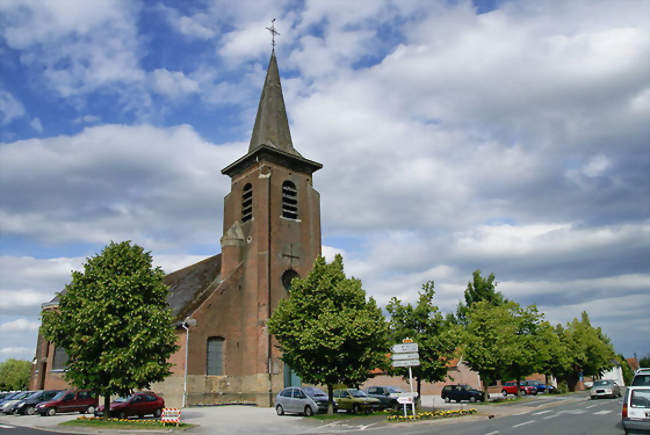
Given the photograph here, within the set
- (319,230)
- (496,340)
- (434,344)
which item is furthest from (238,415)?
(496,340)

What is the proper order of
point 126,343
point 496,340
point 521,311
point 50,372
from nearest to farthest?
point 126,343 < point 496,340 < point 50,372 < point 521,311

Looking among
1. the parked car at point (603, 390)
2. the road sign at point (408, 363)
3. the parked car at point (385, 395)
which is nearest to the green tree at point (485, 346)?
the parked car at point (385, 395)

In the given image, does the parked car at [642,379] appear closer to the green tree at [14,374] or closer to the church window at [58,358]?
the church window at [58,358]

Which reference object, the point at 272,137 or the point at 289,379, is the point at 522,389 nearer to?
the point at 289,379

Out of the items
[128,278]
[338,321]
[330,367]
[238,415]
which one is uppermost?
[128,278]

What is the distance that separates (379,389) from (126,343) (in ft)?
55.5

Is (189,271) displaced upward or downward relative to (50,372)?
upward

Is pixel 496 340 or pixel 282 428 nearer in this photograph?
pixel 282 428

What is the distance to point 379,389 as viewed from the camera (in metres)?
30.8

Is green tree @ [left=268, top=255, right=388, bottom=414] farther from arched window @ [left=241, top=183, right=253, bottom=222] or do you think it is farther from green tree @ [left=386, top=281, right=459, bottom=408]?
arched window @ [left=241, top=183, right=253, bottom=222]

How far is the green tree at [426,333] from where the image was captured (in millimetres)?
23047

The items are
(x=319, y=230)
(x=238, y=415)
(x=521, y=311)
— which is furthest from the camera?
(x=521, y=311)

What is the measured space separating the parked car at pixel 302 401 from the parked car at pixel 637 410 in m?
13.8

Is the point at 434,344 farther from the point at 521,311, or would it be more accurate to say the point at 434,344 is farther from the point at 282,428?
the point at 521,311
